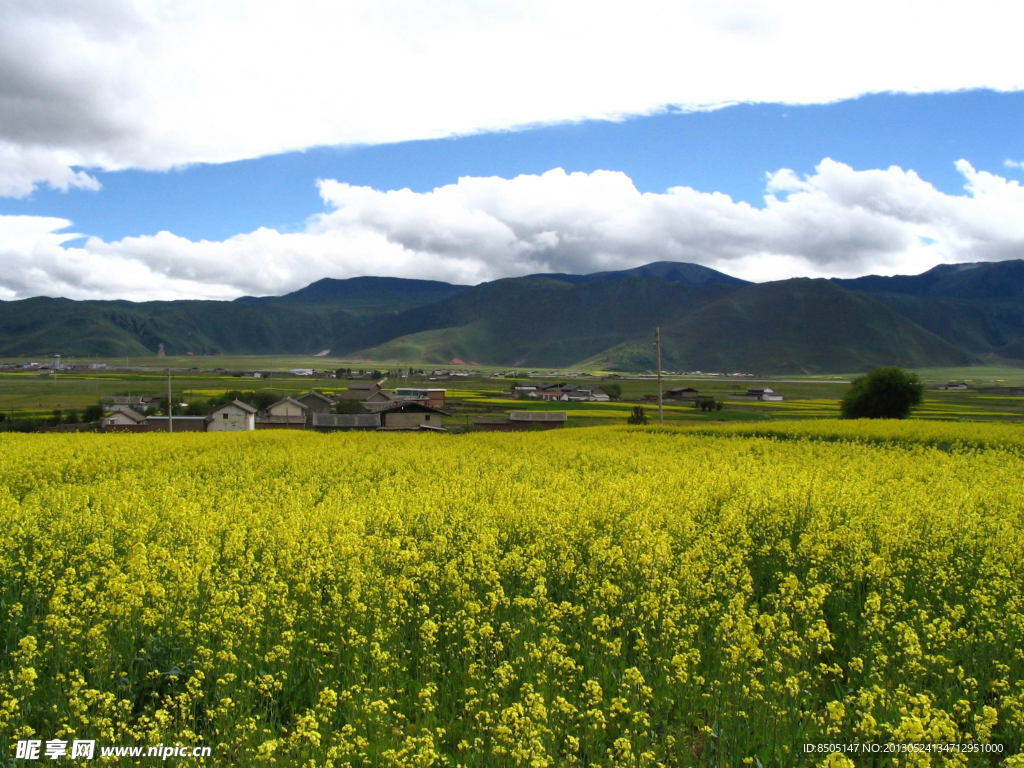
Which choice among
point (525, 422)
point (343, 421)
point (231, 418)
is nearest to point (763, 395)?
point (525, 422)

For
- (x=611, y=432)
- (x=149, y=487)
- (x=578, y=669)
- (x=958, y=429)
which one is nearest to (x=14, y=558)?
(x=149, y=487)

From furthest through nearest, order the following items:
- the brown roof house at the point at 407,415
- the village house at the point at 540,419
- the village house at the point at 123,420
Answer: the brown roof house at the point at 407,415 → the village house at the point at 540,419 → the village house at the point at 123,420

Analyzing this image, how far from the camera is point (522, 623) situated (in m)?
8.09

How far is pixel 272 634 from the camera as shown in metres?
7.97

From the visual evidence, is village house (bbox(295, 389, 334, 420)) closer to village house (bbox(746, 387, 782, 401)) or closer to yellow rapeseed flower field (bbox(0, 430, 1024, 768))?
yellow rapeseed flower field (bbox(0, 430, 1024, 768))

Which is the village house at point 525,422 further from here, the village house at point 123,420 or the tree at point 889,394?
the village house at point 123,420

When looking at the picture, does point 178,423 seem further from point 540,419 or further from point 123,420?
point 540,419

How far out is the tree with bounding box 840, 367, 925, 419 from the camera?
61250mm

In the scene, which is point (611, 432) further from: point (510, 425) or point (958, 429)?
point (510, 425)

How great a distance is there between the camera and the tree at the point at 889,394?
61.2 meters

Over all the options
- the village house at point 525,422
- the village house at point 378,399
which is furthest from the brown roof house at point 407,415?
the village house at point 378,399

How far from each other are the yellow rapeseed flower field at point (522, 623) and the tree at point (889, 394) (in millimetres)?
48541

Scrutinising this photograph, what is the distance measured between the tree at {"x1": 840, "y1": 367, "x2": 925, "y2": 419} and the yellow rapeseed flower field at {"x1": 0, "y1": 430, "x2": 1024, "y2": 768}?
159ft

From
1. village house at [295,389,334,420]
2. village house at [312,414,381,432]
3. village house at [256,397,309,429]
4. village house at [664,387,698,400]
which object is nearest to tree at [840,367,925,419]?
village house at [664,387,698,400]
